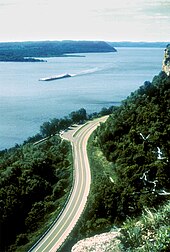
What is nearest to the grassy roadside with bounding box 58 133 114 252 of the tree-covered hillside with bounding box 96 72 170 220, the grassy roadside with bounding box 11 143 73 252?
the tree-covered hillside with bounding box 96 72 170 220

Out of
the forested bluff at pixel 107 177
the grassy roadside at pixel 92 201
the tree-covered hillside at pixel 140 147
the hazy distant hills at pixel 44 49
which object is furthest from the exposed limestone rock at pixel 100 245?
the hazy distant hills at pixel 44 49

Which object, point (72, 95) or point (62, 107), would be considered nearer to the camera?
point (62, 107)

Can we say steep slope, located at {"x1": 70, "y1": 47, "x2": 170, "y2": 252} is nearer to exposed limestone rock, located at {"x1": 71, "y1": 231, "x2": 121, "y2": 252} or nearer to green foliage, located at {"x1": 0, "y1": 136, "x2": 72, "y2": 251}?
exposed limestone rock, located at {"x1": 71, "y1": 231, "x2": 121, "y2": 252}

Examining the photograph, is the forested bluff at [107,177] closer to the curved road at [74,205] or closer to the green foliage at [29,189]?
the green foliage at [29,189]

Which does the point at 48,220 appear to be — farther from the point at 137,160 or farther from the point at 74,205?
the point at 137,160

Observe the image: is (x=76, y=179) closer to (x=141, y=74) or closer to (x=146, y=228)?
(x=146, y=228)

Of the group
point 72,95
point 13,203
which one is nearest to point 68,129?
point 13,203
